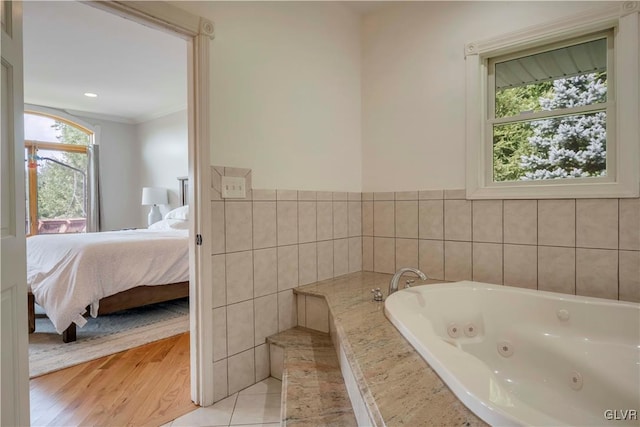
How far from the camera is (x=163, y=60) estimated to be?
134 inches

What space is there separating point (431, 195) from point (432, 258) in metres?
0.45

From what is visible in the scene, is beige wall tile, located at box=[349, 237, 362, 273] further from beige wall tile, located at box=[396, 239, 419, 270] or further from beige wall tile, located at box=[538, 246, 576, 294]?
beige wall tile, located at box=[538, 246, 576, 294]

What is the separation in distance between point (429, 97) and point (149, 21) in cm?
179

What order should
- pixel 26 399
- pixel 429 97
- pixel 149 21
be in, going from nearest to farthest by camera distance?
pixel 26 399 < pixel 149 21 < pixel 429 97

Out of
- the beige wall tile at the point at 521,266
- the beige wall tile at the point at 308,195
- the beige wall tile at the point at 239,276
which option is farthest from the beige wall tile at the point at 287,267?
the beige wall tile at the point at 521,266

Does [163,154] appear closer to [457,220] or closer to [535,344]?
[457,220]

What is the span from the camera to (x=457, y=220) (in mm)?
2275

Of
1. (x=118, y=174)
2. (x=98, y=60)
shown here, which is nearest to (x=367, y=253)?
(x=98, y=60)

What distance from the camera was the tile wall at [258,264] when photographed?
1.78 metres

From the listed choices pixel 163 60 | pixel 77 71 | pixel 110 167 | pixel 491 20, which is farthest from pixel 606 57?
pixel 110 167

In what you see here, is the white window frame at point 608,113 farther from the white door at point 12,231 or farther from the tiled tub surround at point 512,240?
the white door at point 12,231

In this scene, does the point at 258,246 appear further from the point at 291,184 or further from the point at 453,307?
the point at 453,307

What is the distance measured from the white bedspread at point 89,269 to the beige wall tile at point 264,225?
1.60 metres

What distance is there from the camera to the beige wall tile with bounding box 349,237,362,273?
267 centimetres
